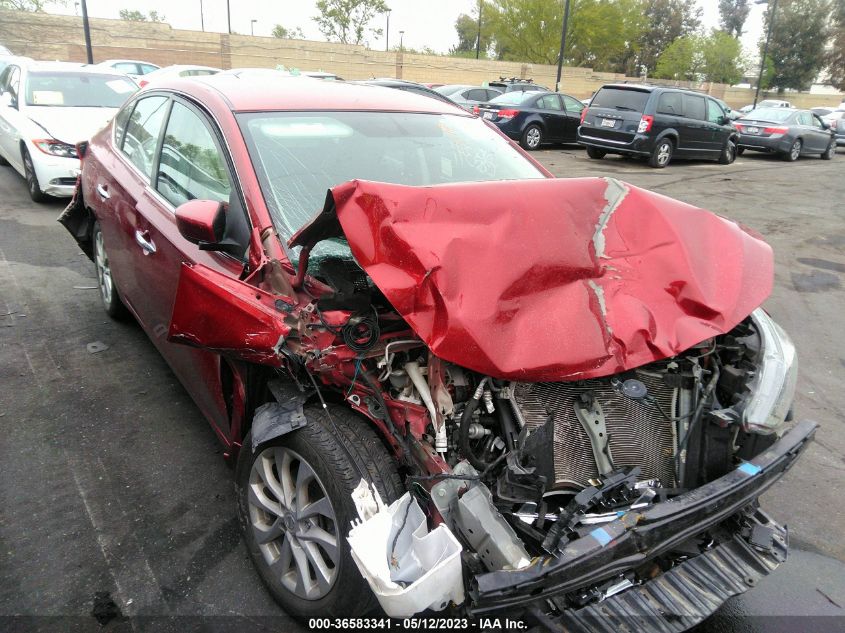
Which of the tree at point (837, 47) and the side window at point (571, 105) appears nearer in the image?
the side window at point (571, 105)

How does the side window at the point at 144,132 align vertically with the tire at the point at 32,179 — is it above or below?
above

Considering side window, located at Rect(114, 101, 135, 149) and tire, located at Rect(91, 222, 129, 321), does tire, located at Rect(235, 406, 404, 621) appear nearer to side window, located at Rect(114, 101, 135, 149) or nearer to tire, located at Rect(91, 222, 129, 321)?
tire, located at Rect(91, 222, 129, 321)

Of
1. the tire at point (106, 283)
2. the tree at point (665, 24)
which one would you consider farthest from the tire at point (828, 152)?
the tree at point (665, 24)

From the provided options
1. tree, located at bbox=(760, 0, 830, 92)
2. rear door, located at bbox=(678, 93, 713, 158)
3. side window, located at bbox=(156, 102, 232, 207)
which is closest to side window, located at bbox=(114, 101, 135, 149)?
side window, located at bbox=(156, 102, 232, 207)

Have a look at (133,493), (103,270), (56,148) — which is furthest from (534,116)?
(133,493)

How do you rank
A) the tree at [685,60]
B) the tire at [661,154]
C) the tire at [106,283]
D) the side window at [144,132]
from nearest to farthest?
the side window at [144,132] < the tire at [106,283] < the tire at [661,154] < the tree at [685,60]

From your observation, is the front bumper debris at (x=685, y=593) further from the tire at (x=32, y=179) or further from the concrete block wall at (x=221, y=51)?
Result: the concrete block wall at (x=221, y=51)

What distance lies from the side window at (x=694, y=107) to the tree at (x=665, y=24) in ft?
181

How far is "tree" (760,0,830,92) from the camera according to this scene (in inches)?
2009

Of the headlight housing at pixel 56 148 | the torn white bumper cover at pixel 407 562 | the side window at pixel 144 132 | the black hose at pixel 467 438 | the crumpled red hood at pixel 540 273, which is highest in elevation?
the side window at pixel 144 132

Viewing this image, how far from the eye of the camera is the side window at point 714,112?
1481 centimetres

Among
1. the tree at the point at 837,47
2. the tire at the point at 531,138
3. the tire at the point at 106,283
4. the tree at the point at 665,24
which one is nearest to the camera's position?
the tire at the point at 106,283

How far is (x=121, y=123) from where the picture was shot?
4.08 metres

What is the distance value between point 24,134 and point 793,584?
8737 millimetres
